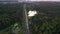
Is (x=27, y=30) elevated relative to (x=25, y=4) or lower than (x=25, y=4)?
lower

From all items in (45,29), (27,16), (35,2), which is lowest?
(45,29)

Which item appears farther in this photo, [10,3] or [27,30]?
[10,3]

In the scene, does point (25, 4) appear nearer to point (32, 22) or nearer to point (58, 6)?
point (32, 22)

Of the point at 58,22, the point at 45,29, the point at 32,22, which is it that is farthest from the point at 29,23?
the point at 58,22

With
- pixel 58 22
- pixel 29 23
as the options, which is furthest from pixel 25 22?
pixel 58 22

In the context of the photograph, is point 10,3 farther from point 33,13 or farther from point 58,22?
point 58,22

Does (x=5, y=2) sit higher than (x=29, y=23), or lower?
higher
